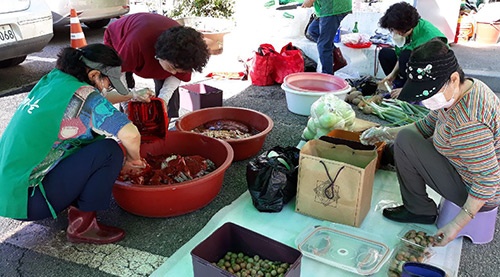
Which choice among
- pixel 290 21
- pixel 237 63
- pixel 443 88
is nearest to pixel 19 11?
pixel 237 63

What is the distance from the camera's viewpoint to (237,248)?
2109mm

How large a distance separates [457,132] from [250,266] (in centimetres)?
109

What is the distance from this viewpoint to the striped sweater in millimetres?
1926

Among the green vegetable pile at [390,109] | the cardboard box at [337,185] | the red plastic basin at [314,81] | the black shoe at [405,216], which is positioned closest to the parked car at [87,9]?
the red plastic basin at [314,81]

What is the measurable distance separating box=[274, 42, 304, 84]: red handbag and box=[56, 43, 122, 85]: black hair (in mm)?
3142

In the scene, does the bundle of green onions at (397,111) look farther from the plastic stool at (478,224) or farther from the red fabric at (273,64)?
the plastic stool at (478,224)

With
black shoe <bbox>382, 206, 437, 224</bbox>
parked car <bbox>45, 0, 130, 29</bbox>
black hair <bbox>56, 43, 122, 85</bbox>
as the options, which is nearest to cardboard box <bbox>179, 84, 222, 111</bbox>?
black hair <bbox>56, 43, 122, 85</bbox>

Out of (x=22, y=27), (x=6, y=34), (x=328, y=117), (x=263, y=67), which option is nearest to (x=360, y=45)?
(x=263, y=67)

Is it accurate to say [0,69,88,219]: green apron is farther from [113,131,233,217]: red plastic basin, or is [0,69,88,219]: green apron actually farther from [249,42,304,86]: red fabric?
[249,42,304,86]: red fabric

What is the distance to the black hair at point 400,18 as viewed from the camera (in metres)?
3.74

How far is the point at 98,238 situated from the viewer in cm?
232

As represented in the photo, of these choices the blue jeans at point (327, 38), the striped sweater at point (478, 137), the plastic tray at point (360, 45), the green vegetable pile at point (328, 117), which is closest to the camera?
the striped sweater at point (478, 137)

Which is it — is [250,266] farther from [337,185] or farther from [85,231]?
[85,231]

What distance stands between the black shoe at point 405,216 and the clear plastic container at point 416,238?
95 mm
